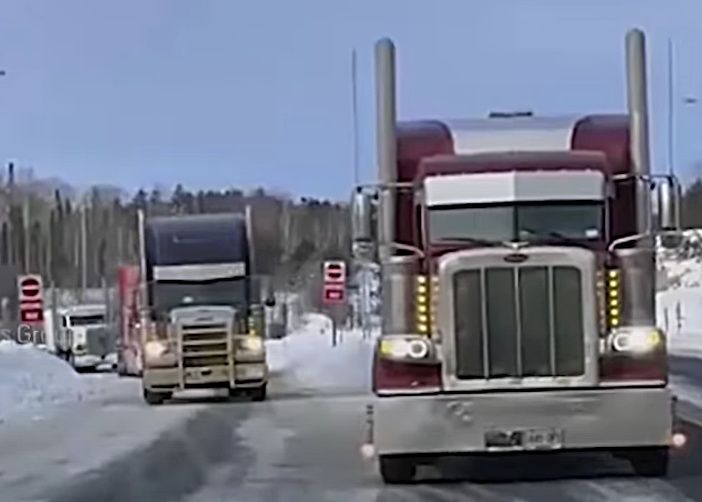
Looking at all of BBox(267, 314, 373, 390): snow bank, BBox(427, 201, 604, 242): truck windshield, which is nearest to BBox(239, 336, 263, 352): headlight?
BBox(267, 314, 373, 390): snow bank

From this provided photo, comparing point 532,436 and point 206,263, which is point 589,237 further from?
point 206,263

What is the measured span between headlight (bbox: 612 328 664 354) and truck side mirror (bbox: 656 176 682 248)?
39.3 inches

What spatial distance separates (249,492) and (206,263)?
18.7 meters

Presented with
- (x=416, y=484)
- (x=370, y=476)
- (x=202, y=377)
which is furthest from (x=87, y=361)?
(x=416, y=484)

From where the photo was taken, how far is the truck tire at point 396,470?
1725 cm

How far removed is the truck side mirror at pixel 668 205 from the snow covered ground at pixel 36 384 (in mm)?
17741

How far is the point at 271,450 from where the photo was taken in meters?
22.4

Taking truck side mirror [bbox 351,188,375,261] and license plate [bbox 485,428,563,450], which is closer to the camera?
license plate [bbox 485,428,563,450]

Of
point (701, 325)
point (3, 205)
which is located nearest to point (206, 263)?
point (701, 325)

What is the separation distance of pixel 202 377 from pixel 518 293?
18.8 meters

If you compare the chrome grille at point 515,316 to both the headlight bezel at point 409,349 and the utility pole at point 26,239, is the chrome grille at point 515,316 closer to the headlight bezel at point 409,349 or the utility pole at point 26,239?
the headlight bezel at point 409,349

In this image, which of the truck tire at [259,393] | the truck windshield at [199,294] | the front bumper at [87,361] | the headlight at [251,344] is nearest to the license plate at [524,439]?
the headlight at [251,344]

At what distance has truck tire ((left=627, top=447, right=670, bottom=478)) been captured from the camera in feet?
56.0

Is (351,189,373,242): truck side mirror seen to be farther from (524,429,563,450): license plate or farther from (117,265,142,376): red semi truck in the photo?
(117,265,142,376): red semi truck
